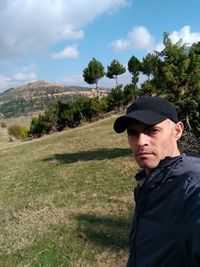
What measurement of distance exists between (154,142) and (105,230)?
555cm

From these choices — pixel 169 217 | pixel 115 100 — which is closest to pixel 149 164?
pixel 169 217

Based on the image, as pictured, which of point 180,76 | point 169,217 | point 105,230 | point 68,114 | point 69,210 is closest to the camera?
point 169,217

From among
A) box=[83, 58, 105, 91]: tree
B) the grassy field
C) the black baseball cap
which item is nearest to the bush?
box=[83, 58, 105, 91]: tree

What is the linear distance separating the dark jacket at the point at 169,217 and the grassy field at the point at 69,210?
436 cm

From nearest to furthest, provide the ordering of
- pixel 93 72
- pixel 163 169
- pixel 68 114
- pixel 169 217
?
pixel 169 217, pixel 163 169, pixel 68 114, pixel 93 72

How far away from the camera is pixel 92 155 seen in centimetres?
1623

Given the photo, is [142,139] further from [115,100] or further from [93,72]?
[93,72]

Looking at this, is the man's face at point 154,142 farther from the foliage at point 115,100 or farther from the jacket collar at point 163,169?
the foliage at point 115,100

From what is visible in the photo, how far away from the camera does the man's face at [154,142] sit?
2.18 metres

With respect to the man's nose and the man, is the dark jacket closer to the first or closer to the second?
the man

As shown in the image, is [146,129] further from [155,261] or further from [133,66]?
[133,66]

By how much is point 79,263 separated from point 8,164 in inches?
497

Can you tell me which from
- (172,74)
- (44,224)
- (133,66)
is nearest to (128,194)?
(44,224)

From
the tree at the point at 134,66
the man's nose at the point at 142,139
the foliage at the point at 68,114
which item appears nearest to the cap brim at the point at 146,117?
the man's nose at the point at 142,139
